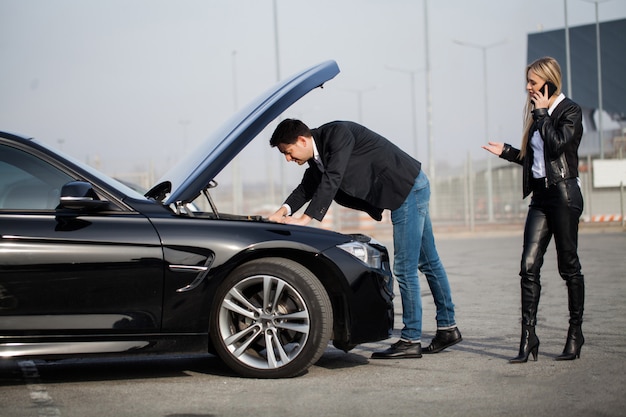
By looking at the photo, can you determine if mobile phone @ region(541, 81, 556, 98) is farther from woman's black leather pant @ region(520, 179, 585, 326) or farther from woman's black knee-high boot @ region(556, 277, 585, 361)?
woman's black knee-high boot @ region(556, 277, 585, 361)

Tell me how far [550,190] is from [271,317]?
1.88 m

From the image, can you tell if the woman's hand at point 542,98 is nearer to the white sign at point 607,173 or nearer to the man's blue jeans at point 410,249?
the man's blue jeans at point 410,249

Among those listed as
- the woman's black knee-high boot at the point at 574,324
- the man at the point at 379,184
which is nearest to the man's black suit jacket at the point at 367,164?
the man at the point at 379,184

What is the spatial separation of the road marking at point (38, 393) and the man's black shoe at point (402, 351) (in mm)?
2098

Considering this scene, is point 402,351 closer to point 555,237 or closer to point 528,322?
point 528,322

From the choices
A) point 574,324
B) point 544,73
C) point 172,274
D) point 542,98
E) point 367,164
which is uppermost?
point 544,73

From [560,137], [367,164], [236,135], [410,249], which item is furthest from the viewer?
[410,249]

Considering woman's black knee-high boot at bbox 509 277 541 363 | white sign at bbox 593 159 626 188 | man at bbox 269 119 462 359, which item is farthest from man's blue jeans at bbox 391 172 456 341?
white sign at bbox 593 159 626 188

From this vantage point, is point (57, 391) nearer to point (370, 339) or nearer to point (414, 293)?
point (370, 339)

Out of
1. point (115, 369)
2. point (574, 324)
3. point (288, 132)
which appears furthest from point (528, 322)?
point (115, 369)

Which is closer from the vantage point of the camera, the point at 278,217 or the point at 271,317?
the point at 271,317

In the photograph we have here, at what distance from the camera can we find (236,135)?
537cm

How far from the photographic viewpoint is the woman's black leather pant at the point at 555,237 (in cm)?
555

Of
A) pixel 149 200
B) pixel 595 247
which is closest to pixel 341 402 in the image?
pixel 149 200
